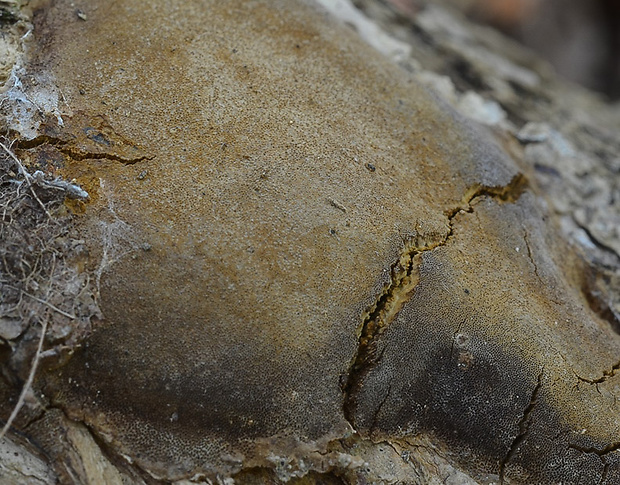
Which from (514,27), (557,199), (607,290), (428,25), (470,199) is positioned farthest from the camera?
(514,27)

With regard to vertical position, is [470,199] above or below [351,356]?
above

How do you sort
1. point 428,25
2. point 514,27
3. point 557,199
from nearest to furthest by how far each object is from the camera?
1. point 557,199
2. point 428,25
3. point 514,27

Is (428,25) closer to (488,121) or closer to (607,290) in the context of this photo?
(488,121)

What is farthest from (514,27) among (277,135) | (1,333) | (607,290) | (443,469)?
(1,333)

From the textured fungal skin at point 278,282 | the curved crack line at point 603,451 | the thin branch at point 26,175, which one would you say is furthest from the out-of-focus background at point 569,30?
the thin branch at point 26,175

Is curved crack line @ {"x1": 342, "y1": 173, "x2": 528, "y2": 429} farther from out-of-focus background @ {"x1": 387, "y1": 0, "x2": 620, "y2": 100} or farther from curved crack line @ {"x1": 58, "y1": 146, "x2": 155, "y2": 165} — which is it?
out-of-focus background @ {"x1": 387, "y1": 0, "x2": 620, "y2": 100}

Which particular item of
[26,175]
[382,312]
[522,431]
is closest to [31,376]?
[26,175]

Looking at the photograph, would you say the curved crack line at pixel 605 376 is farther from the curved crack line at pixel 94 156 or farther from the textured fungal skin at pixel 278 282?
the curved crack line at pixel 94 156
